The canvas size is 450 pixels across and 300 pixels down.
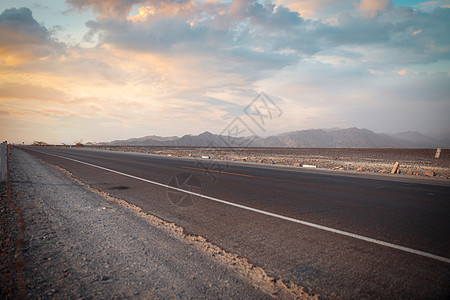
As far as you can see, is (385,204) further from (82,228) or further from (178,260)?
(82,228)

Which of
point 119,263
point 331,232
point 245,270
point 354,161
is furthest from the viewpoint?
point 354,161

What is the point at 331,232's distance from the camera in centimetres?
423

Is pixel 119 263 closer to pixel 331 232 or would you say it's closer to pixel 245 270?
pixel 245 270

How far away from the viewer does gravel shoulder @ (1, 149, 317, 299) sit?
2.55 metres

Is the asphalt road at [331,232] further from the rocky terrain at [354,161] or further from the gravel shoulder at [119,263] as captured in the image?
the rocky terrain at [354,161]

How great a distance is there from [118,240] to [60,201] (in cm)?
376

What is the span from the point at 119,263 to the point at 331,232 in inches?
135

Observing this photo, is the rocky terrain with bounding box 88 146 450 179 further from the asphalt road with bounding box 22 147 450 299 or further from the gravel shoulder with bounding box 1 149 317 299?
the gravel shoulder with bounding box 1 149 317 299

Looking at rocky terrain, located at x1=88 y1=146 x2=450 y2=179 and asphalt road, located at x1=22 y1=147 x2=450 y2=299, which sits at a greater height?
asphalt road, located at x1=22 y1=147 x2=450 y2=299

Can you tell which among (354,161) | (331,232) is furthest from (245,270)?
(354,161)

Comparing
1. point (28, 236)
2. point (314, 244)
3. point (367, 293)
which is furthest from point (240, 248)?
point (28, 236)

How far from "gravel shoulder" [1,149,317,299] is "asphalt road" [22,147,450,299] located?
342 mm

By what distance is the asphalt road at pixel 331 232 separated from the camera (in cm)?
279

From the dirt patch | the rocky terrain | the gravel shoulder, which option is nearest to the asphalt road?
the dirt patch
